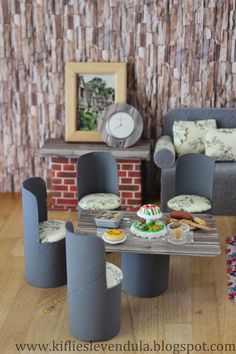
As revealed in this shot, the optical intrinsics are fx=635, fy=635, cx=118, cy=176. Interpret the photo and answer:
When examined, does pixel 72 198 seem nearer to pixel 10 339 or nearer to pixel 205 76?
pixel 205 76

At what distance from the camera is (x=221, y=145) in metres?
6.04

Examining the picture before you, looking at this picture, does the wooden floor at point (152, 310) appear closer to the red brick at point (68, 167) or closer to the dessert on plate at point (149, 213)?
the dessert on plate at point (149, 213)

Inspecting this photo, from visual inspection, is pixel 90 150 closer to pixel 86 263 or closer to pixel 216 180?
pixel 216 180

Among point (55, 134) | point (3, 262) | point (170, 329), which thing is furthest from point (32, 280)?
point (55, 134)

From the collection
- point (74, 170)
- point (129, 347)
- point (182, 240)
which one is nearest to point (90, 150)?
point (74, 170)

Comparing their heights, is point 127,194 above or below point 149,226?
below

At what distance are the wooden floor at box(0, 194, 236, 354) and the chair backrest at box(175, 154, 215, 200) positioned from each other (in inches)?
22.5

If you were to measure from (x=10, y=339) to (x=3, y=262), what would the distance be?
1.17 metres

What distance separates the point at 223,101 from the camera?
6402 mm

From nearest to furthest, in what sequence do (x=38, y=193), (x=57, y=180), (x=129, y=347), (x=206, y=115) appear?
(x=129, y=347) → (x=38, y=193) → (x=57, y=180) → (x=206, y=115)

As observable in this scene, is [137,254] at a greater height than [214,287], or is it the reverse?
[137,254]

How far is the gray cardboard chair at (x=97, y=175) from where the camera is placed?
531 centimetres

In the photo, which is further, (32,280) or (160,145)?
(160,145)

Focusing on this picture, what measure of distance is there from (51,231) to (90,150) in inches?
59.9
